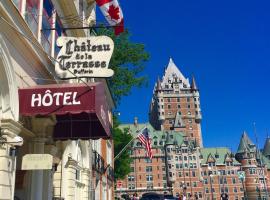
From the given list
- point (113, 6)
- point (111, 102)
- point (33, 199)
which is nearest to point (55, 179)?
point (33, 199)

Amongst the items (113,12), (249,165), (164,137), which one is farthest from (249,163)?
(113,12)

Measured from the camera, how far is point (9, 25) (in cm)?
855

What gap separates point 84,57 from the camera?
11086 mm

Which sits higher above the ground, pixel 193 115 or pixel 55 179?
pixel 193 115

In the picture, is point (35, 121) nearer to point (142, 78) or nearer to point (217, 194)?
point (142, 78)

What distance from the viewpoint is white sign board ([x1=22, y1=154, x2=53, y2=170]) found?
352 inches

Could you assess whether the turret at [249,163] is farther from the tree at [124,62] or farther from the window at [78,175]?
the window at [78,175]

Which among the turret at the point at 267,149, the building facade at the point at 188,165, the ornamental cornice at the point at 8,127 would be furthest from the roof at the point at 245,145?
the ornamental cornice at the point at 8,127

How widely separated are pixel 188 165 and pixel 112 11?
118359 mm

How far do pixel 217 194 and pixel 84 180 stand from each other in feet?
387

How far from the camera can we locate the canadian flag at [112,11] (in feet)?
42.5

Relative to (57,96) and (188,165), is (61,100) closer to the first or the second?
(57,96)

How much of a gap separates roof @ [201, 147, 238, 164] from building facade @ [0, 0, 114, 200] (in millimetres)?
123036

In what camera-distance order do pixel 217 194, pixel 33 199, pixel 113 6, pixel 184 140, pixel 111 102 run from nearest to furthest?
pixel 33 199, pixel 113 6, pixel 111 102, pixel 217 194, pixel 184 140
